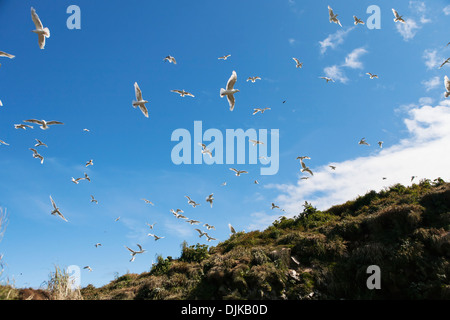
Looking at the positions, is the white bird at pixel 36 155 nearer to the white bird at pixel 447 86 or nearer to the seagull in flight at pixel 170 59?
the seagull in flight at pixel 170 59

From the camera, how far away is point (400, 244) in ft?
35.5

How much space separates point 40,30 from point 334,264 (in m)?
15.7

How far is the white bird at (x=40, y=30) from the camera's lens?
9984 mm

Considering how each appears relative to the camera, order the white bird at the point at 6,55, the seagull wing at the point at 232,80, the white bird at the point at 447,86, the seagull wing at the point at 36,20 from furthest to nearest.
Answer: the white bird at the point at 447,86 → the seagull wing at the point at 232,80 → the seagull wing at the point at 36,20 → the white bird at the point at 6,55

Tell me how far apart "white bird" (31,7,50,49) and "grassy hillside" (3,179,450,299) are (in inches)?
453

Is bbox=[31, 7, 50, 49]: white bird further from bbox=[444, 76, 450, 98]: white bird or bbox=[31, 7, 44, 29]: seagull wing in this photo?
bbox=[444, 76, 450, 98]: white bird

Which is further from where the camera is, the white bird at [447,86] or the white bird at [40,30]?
the white bird at [447,86]

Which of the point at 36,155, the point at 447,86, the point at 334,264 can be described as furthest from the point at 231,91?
the point at 36,155

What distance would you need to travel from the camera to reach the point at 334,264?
1109 centimetres

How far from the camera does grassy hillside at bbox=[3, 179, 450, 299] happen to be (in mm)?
9547

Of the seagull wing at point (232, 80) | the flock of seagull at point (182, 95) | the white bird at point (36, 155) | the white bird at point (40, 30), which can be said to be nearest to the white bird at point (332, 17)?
the flock of seagull at point (182, 95)

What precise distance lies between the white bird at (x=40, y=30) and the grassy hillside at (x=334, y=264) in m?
11.5
